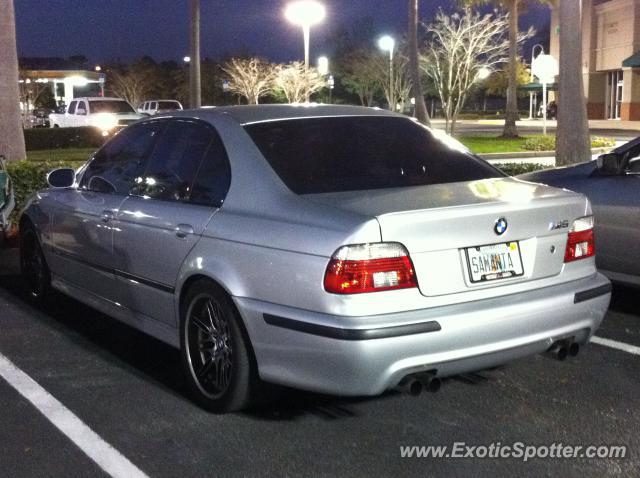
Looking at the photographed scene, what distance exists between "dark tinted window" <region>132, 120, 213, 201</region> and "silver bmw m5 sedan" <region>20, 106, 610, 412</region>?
0.4 inches

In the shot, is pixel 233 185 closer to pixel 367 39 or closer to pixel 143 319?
pixel 143 319

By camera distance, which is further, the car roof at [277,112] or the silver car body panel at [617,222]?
the silver car body panel at [617,222]

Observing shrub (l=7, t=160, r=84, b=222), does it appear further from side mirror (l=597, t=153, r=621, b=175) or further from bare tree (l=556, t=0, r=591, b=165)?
bare tree (l=556, t=0, r=591, b=165)

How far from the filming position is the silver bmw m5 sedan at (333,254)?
3.93 metres

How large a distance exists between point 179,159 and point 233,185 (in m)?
0.71

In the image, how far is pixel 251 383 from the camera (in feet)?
14.5

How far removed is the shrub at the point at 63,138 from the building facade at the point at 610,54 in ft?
111

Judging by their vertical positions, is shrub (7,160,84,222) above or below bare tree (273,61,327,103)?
below

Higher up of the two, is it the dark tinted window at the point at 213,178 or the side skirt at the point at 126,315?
the dark tinted window at the point at 213,178

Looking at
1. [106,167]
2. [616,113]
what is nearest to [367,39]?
[616,113]

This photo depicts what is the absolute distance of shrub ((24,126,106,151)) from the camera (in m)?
25.4

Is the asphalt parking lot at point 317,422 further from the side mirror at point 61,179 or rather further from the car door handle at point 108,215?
the side mirror at point 61,179

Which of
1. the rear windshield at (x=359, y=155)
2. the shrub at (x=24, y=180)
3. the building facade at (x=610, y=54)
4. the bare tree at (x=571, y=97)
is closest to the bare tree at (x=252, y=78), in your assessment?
the building facade at (x=610, y=54)

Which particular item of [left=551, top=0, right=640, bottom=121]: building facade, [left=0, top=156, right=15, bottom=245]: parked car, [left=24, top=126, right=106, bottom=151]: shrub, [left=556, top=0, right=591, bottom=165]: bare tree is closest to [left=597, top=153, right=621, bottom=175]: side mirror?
[left=0, top=156, right=15, bottom=245]: parked car
